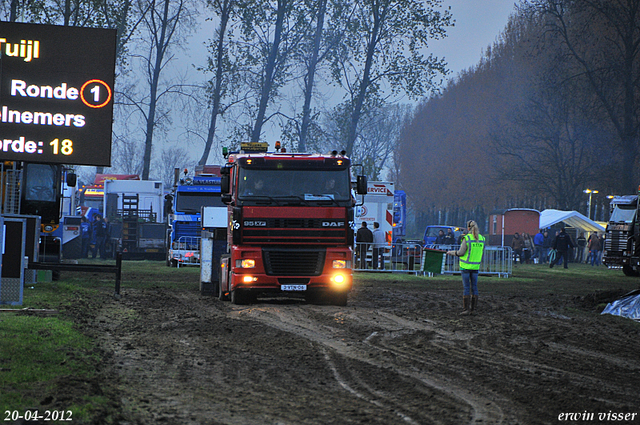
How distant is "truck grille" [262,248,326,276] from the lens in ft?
54.3

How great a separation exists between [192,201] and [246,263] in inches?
588

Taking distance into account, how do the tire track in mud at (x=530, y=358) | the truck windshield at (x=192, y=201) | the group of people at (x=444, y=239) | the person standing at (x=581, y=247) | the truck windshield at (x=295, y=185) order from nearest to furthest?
the tire track in mud at (x=530, y=358) < the truck windshield at (x=295, y=185) < the truck windshield at (x=192, y=201) < the person standing at (x=581, y=247) < the group of people at (x=444, y=239)

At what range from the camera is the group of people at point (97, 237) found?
3884cm

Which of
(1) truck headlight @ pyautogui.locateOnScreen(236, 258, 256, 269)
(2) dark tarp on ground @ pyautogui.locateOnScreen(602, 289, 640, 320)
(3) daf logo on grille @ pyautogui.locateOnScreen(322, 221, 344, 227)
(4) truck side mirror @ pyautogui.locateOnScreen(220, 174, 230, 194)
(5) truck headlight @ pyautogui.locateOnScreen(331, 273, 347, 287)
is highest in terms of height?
(4) truck side mirror @ pyautogui.locateOnScreen(220, 174, 230, 194)

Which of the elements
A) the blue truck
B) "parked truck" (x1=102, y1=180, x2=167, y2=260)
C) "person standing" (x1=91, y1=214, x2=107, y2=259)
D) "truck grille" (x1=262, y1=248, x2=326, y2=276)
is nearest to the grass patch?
"truck grille" (x1=262, y1=248, x2=326, y2=276)

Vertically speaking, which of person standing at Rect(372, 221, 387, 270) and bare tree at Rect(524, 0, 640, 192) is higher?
bare tree at Rect(524, 0, 640, 192)

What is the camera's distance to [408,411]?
7.24 meters

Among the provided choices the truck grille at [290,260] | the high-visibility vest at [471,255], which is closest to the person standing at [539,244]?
the high-visibility vest at [471,255]

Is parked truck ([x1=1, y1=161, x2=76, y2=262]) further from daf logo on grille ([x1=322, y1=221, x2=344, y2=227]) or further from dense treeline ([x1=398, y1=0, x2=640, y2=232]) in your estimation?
dense treeline ([x1=398, y1=0, x2=640, y2=232])

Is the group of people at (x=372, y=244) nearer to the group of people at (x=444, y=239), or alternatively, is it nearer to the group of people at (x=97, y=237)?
the group of people at (x=97, y=237)

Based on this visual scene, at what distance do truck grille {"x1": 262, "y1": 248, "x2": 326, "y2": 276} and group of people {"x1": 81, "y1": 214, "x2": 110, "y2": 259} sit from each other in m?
23.8

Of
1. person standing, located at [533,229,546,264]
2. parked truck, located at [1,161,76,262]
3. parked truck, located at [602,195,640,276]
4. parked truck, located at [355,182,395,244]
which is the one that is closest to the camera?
parked truck, located at [1,161,76,262]

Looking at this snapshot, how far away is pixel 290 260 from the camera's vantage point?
1656 centimetres

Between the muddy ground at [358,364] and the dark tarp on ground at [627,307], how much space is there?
533mm
